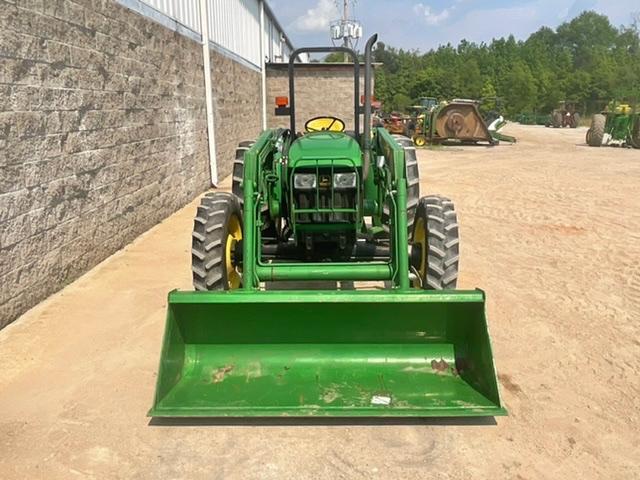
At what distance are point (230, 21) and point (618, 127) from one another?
1612 cm

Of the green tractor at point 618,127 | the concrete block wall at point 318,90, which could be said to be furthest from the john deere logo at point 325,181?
the green tractor at point 618,127

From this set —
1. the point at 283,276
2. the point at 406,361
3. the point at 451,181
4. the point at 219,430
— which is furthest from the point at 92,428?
the point at 451,181

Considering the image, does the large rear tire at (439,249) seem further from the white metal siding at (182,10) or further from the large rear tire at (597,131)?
the large rear tire at (597,131)

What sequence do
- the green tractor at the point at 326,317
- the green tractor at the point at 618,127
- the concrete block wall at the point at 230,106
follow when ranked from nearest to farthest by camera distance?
the green tractor at the point at 326,317, the concrete block wall at the point at 230,106, the green tractor at the point at 618,127

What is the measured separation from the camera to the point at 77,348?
3947mm

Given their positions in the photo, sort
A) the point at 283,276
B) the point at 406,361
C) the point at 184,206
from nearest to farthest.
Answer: the point at 406,361 → the point at 283,276 → the point at 184,206

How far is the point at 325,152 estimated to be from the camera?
4.13m

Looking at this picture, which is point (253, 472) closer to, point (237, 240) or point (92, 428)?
point (92, 428)

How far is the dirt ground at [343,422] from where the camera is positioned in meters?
2.76

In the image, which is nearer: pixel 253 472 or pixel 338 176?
pixel 253 472

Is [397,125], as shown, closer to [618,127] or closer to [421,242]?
[618,127]

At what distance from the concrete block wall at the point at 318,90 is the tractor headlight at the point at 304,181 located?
49.6 feet

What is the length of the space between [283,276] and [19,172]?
231cm

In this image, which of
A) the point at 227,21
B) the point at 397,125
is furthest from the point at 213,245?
the point at 397,125
